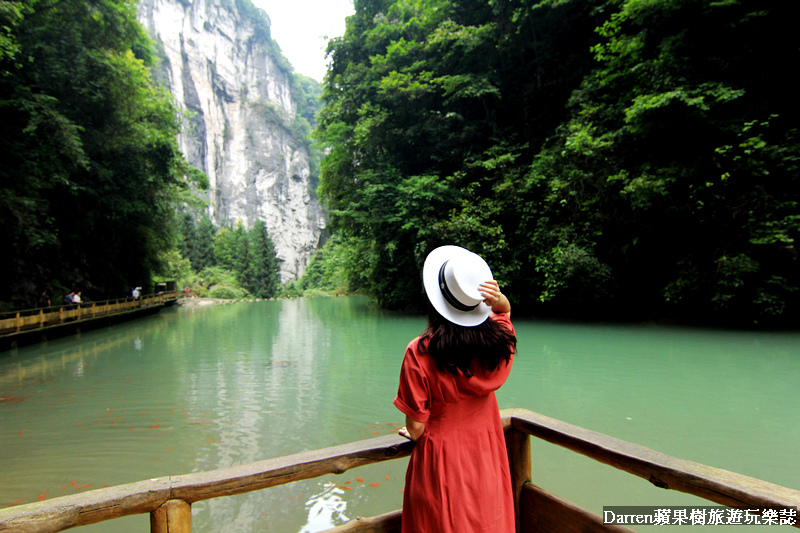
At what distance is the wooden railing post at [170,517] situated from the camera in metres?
1.46

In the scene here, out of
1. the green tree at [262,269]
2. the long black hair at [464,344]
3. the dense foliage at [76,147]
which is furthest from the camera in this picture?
the green tree at [262,269]

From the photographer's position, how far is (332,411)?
6211mm

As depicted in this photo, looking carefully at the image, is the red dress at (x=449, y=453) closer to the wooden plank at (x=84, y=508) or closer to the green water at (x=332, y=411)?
the wooden plank at (x=84, y=508)

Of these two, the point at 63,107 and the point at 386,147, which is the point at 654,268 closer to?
the point at 386,147

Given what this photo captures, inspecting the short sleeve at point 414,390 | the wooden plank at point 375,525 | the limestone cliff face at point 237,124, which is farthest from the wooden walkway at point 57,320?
the limestone cliff face at point 237,124

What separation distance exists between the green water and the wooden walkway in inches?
44.9

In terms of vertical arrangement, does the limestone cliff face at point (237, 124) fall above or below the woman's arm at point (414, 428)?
above

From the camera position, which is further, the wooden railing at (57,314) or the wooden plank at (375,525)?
the wooden railing at (57,314)

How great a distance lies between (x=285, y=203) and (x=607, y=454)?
69.7 metres

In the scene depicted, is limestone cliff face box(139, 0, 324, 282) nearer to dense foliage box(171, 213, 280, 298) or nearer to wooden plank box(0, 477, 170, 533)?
dense foliage box(171, 213, 280, 298)

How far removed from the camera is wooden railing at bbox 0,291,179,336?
1236cm

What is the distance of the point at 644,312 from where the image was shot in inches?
559

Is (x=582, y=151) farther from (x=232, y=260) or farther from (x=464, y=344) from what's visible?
(x=232, y=260)

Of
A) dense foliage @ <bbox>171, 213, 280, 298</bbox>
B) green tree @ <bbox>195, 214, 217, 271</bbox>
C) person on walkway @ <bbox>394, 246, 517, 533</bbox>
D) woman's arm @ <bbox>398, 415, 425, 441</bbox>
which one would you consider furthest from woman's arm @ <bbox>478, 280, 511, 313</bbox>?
green tree @ <bbox>195, 214, 217, 271</bbox>
